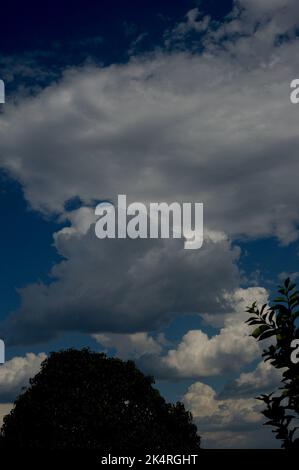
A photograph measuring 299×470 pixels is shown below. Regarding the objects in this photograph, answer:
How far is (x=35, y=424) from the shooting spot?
41.9 metres

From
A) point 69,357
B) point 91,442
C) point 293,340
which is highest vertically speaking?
point 69,357

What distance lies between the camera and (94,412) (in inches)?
1634

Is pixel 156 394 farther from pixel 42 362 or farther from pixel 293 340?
pixel 293 340

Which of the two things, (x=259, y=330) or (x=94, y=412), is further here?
(x=94, y=412)

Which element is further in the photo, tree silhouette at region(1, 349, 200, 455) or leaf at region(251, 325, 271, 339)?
tree silhouette at region(1, 349, 200, 455)

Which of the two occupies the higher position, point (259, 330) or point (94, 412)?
point (259, 330)

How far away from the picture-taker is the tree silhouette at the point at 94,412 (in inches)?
1614

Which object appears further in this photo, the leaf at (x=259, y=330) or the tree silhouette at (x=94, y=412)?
the tree silhouette at (x=94, y=412)

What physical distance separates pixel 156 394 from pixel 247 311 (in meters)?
36.0

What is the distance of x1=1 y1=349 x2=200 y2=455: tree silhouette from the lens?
135 ft
